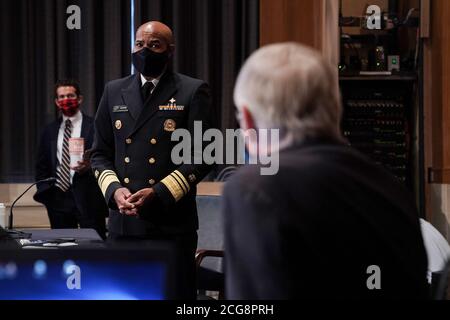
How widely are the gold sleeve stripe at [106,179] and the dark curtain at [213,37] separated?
2.56 metres

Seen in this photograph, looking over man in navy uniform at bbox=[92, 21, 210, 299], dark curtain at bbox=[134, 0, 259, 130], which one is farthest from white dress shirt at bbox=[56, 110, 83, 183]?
man in navy uniform at bbox=[92, 21, 210, 299]

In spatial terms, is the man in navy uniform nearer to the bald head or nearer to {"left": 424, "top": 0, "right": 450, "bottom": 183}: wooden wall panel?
the bald head

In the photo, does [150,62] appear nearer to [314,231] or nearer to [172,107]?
[172,107]

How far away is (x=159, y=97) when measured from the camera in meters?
3.11

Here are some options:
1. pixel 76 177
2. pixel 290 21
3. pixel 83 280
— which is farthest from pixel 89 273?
pixel 290 21

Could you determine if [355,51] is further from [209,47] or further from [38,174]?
[38,174]

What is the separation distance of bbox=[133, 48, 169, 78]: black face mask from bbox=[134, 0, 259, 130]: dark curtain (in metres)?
2.50

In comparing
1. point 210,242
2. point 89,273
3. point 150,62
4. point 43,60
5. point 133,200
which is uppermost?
point 43,60

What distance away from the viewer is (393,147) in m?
5.07

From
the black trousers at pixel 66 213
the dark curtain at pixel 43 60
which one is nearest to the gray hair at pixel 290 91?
the black trousers at pixel 66 213

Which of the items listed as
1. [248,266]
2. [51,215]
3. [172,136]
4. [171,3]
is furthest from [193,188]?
[171,3]

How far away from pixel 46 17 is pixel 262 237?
4787 mm

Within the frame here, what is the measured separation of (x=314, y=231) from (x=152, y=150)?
189 centimetres

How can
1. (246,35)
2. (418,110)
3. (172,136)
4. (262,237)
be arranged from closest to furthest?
1. (262,237)
2. (172,136)
3. (418,110)
4. (246,35)
